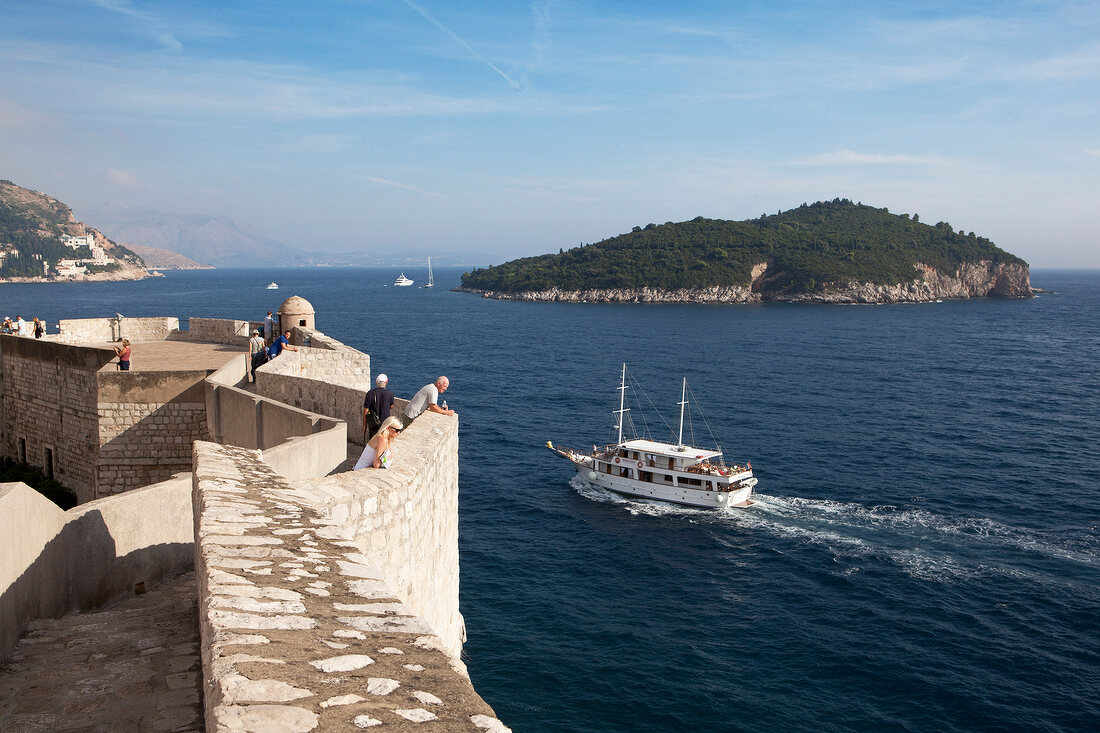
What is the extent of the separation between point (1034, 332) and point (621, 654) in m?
97.7

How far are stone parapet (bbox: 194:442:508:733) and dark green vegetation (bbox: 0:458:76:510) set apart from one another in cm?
1246

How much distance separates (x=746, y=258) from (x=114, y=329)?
14826cm

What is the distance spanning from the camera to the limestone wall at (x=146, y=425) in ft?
44.9

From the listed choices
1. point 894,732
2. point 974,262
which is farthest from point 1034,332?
point 894,732

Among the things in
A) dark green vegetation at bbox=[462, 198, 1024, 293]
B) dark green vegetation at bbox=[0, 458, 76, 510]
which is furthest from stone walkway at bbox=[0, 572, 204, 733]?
dark green vegetation at bbox=[462, 198, 1024, 293]

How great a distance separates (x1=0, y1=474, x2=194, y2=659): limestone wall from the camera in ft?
15.2

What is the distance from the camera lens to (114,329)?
2275 cm

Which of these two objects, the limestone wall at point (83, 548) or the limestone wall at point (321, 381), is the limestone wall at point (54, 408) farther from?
the limestone wall at point (83, 548)

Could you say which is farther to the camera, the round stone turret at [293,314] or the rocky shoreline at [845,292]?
the rocky shoreline at [845,292]

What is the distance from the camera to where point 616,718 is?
1855 cm

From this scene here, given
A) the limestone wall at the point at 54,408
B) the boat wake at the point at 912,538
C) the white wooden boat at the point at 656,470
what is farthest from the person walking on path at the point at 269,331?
the boat wake at the point at 912,538

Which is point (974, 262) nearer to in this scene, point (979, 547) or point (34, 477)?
point (979, 547)

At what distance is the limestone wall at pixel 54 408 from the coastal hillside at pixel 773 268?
13617 cm

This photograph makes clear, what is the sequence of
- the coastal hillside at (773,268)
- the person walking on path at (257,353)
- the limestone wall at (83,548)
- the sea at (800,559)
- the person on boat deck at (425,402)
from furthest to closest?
the coastal hillside at (773,268)
the sea at (800,559)
the person walking on path at (257,353)
the person on boat deck at (425,402)
the limestone wall at (83,548)
